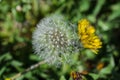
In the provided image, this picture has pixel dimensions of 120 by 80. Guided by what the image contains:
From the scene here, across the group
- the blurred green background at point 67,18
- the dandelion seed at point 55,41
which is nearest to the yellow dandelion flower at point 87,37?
the dandelion seed at point 55,41

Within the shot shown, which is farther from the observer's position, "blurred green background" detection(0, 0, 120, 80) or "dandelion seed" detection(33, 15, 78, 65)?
"blurred green background" detection(0, 0, 120, 80)

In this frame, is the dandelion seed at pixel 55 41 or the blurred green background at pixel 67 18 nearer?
the dandelion seed at pixel 55 41

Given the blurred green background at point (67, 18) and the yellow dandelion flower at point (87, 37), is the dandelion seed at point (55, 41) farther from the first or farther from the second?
the blurred green background at point (67, 18)

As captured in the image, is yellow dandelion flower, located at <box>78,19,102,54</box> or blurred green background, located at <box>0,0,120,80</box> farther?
blurred green background, located at <box>0,0,120,80</box>

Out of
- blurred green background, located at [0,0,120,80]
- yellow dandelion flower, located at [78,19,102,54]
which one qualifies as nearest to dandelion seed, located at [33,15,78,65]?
yellow dandelion flower, located at [78,19,102,54]

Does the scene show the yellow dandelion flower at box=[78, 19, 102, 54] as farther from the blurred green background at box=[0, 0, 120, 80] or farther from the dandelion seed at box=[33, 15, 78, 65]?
the blurred green background at box=[0, 0, 120, 80]
